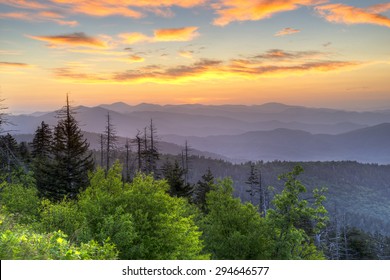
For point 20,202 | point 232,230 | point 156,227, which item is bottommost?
point 232,230

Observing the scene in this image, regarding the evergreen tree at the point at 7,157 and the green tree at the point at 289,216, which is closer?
the green tree at the point at 289,216

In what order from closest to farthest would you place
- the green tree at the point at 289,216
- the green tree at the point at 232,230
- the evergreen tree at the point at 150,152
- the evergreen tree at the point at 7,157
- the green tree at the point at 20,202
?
the green tree at the point at 289,216 < the green tree at the point at 232,230 < the evergreen tree at the point at 7,157 < the green tree at the point at 20,202 < the evergreen tree at the point at 150,152

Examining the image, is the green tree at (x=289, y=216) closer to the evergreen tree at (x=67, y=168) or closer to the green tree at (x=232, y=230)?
the green tree at (x=232, y=230)

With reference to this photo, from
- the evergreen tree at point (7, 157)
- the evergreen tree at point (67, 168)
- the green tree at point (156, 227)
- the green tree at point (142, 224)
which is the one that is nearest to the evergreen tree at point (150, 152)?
the evergreen tree at point (67, 168)

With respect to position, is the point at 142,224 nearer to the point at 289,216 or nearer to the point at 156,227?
the point at 156,227

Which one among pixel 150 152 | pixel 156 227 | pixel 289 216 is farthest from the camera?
pixel 150 152

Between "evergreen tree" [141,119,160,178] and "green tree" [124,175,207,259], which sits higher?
"evergreen tree" [141,119,160,178]

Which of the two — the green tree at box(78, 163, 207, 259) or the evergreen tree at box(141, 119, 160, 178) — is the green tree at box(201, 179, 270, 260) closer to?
the green tree at box(78, 163, 207, 259)

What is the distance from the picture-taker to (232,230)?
2575cm

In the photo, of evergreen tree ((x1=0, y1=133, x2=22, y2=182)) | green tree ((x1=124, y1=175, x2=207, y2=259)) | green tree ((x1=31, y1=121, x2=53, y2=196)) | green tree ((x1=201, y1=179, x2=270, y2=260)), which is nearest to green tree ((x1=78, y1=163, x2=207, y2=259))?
green tree ((x1=124, y1=175, x2=207, y2=259))

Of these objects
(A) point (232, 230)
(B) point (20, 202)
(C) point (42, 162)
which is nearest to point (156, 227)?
(A) point (232, 230)

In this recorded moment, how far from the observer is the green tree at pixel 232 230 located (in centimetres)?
2428

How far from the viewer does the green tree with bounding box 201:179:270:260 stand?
79.7ft

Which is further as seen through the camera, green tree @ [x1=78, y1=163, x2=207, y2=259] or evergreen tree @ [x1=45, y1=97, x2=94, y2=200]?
evergreen tree @ [x1=45, y1=97, x2=94, y2=200]
